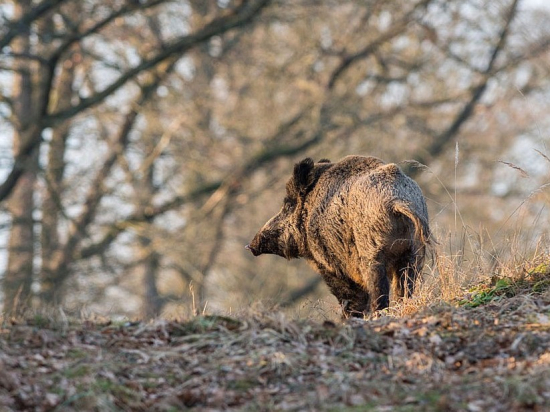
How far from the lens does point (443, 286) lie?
26.7ft

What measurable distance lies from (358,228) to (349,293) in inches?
37.8

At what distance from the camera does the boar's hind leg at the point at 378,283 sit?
8.41 metres

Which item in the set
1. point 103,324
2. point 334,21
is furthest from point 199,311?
point 334,21

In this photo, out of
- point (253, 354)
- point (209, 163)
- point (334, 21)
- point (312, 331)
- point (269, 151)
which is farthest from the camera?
point (334, 21)

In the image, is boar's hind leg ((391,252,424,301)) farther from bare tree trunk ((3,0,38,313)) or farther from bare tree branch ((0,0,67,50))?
bare tree trunk ((3,0,38,313))

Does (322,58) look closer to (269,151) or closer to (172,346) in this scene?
(269,151)

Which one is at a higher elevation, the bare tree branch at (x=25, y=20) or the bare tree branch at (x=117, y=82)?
the bare tree branch at (x=25, y=20)

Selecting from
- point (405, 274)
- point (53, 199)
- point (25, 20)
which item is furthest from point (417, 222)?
point (53, 199)

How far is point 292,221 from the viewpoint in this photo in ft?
32.7

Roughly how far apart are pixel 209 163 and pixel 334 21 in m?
5.53

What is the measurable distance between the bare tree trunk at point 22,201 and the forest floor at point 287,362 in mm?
11344

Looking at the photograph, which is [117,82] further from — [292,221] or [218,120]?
[292,221]

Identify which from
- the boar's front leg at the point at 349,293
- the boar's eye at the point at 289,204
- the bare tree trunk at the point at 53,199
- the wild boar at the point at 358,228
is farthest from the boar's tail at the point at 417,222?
the bare tree trunk at the point at 53,199

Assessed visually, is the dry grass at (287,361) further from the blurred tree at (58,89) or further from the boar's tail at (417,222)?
the blurred tree at (58,89)
